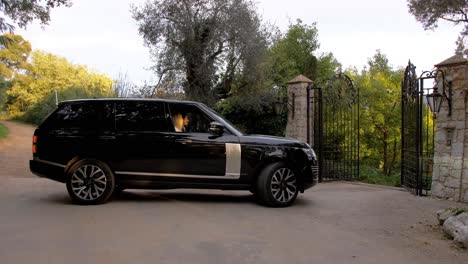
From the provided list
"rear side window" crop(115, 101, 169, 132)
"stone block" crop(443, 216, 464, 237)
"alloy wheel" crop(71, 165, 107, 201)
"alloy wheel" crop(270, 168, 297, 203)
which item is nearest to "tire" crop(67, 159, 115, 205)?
"alloy wheel" crop(71, 165, 107, 201)

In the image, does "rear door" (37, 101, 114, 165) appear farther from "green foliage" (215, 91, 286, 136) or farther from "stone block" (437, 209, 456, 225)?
"green foliage" (215, 91, 286, 136)

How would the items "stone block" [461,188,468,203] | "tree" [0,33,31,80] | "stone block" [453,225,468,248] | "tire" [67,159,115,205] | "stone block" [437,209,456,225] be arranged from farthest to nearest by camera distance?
"tree" [0,33,31,80]
"stone block" [461,188,468,203]
"tire" [67,159,115,205]
"stone block" [437,209,456,225]
"stone block" [453,225,468,248]

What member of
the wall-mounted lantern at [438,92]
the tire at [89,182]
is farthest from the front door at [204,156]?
the wall-mounted lantern at [438,92]

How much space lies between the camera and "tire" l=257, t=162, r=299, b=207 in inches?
274

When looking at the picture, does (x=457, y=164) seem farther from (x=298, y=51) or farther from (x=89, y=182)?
(x=298, y=51)

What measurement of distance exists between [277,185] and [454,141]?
375 centimetres

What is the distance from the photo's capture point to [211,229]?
5.39 meters

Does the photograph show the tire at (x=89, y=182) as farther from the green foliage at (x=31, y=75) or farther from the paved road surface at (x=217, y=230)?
the green foliage at (x=31, y=75)

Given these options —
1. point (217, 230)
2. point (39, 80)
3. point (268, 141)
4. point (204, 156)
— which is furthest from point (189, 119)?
point (39, 80)

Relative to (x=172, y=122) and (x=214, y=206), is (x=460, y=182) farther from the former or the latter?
(x=172, y=122)

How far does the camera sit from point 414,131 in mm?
9352

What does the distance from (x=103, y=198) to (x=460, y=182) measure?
6667 millimetres

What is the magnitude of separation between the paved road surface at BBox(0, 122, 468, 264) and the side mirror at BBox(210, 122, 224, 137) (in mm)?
1257

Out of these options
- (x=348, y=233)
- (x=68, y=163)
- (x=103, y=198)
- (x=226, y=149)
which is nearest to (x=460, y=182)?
(x=348, y=233)
